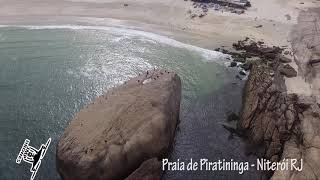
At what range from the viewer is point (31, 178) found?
107ft

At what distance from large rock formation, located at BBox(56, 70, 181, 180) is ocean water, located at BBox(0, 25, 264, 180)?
2782 mm

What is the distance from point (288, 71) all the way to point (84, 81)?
73.4ft

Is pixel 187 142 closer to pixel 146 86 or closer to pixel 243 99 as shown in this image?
pixel 146 86

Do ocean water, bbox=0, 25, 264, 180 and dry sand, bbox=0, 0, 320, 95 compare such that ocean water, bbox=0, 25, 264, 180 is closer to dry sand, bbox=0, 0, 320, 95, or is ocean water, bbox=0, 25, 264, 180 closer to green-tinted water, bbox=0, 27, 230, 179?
green-tinted water, bbox=0, 27, 230, 179

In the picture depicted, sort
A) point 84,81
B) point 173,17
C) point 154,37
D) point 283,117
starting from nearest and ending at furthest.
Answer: point 283,117, point 84,81, point 154,37, point 173,17

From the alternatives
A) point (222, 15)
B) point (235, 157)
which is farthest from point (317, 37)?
point (235, 157)

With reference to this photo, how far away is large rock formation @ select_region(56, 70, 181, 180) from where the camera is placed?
29.6 m

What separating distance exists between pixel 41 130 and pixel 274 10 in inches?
1416

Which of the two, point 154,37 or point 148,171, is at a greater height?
point 154,37

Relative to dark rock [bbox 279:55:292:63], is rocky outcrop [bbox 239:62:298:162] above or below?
below

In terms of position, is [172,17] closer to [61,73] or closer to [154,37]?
[154,37]

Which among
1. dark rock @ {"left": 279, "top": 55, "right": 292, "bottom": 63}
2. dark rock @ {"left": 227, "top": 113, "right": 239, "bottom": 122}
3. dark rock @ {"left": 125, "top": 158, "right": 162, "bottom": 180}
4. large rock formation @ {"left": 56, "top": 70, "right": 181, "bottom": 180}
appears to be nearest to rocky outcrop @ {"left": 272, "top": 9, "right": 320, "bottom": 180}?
dark rock @ {"left": 279, "top": 55, "right": 292, "bottom": 63}

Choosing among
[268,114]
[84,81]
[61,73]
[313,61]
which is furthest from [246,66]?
[61,73]

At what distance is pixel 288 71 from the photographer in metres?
45.1
